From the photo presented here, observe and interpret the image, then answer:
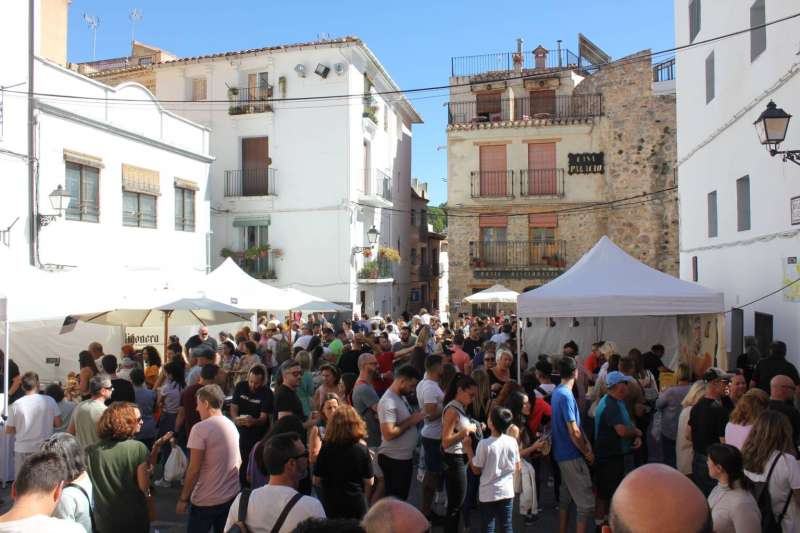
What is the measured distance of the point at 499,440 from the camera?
5277 mm

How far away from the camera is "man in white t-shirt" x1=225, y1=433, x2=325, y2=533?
11.2ft

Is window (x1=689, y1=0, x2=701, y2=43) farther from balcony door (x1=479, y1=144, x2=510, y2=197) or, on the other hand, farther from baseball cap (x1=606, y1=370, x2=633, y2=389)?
balcony door (x1=479, y1=144, x2=510, y2=197)

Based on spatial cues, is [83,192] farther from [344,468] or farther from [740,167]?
[740,167]

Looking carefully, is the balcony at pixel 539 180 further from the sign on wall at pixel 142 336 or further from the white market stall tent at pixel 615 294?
the sign on wall at pixel 142 336

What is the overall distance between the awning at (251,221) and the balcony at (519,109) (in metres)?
9.05

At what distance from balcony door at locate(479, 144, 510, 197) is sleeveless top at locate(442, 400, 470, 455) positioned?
2246 centimetres

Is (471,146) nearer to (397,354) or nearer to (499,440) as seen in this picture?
(397,354)

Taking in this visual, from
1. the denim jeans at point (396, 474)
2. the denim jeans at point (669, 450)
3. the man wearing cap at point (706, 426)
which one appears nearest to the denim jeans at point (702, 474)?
Result: the man wearing cap at point (706, 426)

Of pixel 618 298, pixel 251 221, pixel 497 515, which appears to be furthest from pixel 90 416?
pixel 251 221

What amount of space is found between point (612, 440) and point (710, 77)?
1007 cm

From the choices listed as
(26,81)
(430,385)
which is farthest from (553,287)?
(26,81)

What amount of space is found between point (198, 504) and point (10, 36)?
39.4 ft

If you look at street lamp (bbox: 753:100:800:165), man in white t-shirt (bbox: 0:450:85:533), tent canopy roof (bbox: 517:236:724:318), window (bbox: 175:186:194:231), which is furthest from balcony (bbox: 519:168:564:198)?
man in white t-shirt (bbox: 0:450:85:533)

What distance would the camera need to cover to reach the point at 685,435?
6.09m
